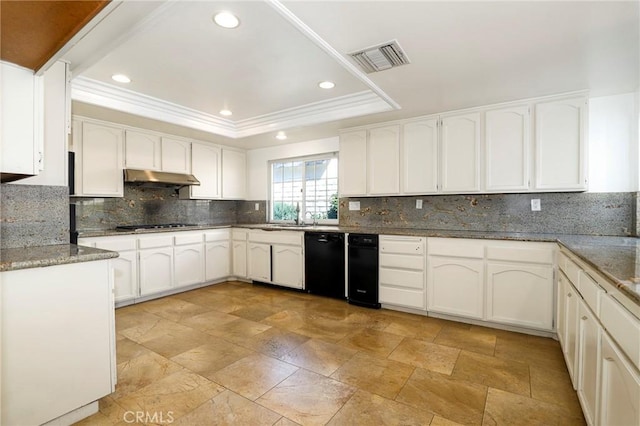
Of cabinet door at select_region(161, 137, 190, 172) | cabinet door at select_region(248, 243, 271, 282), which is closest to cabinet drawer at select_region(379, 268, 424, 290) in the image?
cabinet door at select_region(248, 243, 271, 282)

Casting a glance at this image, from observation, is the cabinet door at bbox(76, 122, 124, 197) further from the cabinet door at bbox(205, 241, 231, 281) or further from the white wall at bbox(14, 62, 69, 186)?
the white wall at bbox(14, 62, 69, 186)

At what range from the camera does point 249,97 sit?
3523mm

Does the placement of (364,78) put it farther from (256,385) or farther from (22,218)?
(22,218)

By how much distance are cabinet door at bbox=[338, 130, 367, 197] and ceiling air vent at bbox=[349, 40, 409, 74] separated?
5.34ft

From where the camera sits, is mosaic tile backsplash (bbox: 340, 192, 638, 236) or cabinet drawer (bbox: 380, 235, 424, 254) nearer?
mosaic tile backsplash (bbox: 340, 192, 638, 236)

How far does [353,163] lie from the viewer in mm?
4133

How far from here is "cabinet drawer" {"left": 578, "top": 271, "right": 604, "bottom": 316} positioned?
4.73 feet

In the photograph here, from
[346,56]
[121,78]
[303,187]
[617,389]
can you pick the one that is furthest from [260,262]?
[617,389]

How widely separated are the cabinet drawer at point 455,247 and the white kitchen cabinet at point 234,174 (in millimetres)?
3409

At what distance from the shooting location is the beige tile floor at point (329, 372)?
1.79 m

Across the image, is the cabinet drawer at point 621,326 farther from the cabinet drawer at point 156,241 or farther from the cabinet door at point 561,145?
the cabinet drawer at point 156,241

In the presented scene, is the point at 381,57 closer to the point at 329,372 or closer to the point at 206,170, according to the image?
the point at 329,372

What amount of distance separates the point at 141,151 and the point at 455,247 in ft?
13.1

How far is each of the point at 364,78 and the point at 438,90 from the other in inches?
30.5
